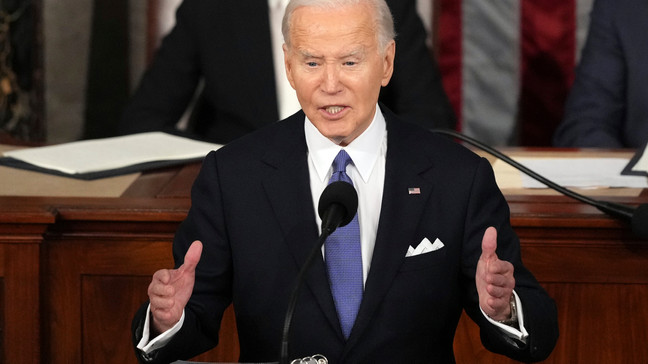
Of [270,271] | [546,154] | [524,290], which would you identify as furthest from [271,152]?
[546,154]

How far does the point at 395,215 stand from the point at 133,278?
1.84ft

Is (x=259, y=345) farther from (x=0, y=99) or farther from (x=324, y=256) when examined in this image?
(x=0, y=99)

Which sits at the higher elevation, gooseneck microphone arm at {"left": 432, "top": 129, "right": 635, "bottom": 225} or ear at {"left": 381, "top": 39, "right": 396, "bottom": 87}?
ear at {"left": 381, "top": 39, "right": 396, "bottom": 87}

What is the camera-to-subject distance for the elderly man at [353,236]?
4.80 feet

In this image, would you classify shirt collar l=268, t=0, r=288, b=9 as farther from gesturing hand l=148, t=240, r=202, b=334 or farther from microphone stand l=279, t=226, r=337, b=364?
microphone stand l=279, t=226, r=337, b=364

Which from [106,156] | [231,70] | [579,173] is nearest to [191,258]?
[106,156]

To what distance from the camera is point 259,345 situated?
5.19 feet

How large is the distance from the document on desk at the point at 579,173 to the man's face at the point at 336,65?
68 centimetres

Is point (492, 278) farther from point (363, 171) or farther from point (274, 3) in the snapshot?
point (274, 3)

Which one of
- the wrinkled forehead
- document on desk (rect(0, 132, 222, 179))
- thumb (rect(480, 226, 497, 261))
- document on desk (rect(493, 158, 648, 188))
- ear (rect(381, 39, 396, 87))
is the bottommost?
thumb (rect(480, 226, 497, 261))

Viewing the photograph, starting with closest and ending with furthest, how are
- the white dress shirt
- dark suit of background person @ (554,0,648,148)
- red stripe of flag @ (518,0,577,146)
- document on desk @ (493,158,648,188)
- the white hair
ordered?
the white hair, the white dress shirt, document on desk @ (493,158,648,188), dark suit of background person @ (554,0,648,148), red stripe of flag @ (518,0,577,146)

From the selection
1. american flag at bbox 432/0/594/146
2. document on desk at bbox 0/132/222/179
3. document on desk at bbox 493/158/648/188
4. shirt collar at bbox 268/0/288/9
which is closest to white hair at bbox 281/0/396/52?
document on desk at bbox 493/158/648/188

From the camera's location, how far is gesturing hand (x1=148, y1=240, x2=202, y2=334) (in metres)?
1.34

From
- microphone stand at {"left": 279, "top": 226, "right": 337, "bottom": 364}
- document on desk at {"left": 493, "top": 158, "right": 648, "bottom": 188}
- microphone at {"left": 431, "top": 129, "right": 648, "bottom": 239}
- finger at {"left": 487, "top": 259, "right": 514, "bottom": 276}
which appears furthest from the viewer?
document on desk at {"left": 493, "top": 158, "right": 648, "bottom": 188}
